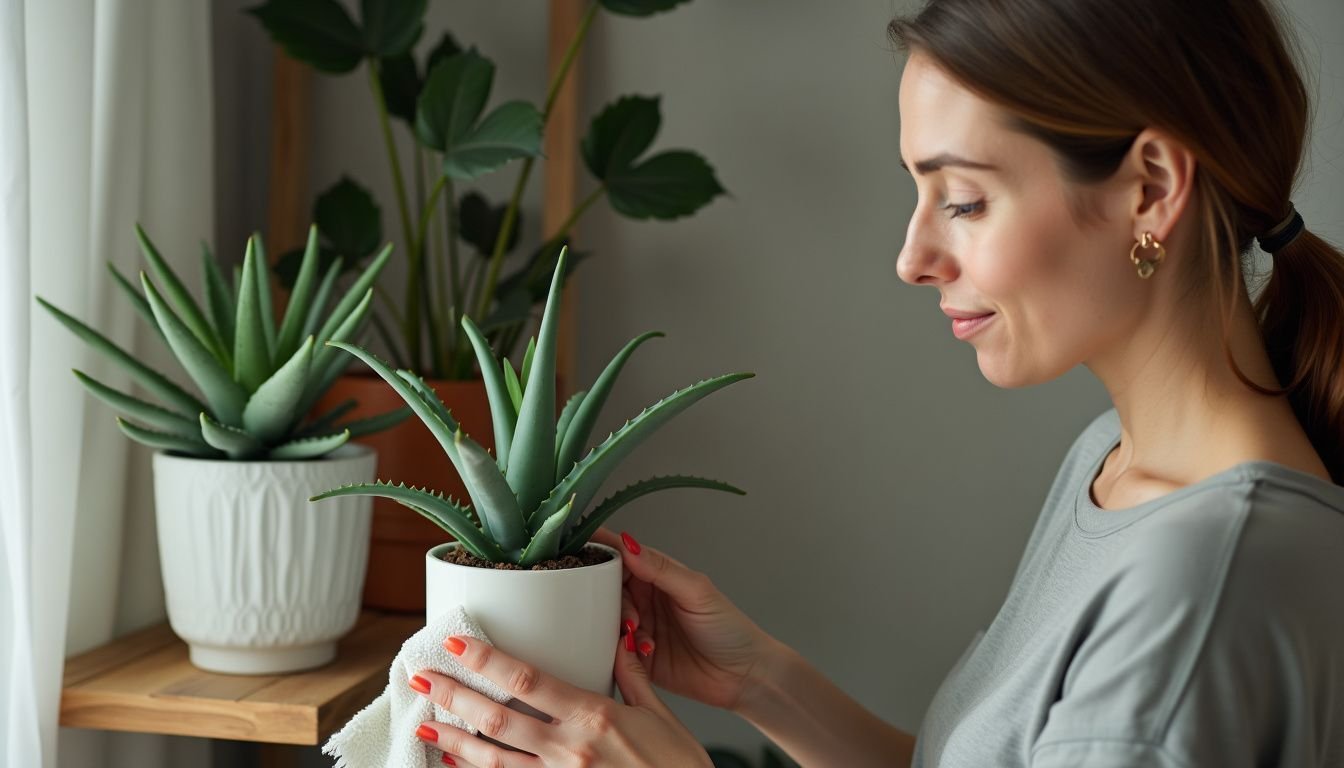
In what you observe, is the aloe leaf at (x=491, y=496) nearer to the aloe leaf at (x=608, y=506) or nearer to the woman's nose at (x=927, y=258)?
the aloe leaf at (x=608, y=506)

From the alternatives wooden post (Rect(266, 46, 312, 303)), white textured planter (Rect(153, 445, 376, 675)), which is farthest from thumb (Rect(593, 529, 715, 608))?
wooden post (Rect(266, 46, 312, 303))

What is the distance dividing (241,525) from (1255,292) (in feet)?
3.38

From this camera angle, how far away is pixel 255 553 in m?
1.24

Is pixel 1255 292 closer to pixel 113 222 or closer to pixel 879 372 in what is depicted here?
pixel 879 372

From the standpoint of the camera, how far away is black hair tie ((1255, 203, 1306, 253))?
97 cm

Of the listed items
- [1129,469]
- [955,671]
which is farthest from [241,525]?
[1129,469]

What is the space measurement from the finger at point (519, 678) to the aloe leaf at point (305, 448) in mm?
374

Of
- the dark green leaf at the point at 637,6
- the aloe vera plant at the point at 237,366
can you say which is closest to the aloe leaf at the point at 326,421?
the aloe vera plant at the point at 237,366

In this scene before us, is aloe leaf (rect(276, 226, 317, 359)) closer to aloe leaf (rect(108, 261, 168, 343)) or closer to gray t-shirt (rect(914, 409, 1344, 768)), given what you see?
aloe leaf (rect(108, 261, 168, 343))

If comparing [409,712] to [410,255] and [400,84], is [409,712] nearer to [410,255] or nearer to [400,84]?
[410,255]

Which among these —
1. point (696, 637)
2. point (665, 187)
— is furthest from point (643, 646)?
point (665, 187)

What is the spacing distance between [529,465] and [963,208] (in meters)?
0.39

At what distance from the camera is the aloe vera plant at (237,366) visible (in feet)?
3.97

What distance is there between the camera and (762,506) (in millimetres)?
1894
